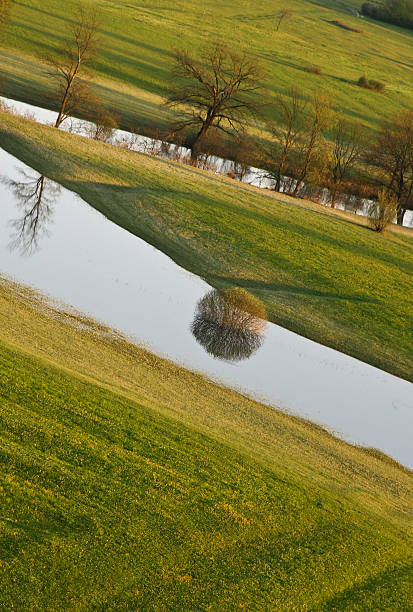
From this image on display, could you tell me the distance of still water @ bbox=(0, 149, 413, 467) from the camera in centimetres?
2344

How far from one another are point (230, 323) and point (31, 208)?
563 inches

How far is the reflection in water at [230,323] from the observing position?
85.8ft

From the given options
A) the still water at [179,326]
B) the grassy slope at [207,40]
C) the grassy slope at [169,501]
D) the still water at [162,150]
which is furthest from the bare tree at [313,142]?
the grassy slope at [169,501]

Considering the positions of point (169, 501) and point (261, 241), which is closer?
point (169, 501)

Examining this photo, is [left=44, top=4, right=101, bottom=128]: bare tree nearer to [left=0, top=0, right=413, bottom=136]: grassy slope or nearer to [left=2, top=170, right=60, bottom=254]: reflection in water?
[left=0, top=0, right=413, bottom=136]: grassy slope

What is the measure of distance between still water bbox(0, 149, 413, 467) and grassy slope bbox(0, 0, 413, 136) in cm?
3264

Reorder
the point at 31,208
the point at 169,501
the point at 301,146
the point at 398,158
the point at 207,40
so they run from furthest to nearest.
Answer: the point at 207,40, the point at 398,158, the point at 301,146, the point at 31,208, the point at 169,501

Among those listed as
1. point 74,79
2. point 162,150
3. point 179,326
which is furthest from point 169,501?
point 74,79

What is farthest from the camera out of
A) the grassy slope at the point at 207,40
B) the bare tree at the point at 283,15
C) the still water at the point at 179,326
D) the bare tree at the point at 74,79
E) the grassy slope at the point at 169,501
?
the bare tree at the point at 283,15

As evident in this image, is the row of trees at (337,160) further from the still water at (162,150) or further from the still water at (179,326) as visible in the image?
the still water at (179,326)

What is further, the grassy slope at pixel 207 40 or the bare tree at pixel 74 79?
the grassy slope at pixel 207 40

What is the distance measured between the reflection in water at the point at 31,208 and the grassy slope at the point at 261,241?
2.25 m

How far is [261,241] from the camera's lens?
40.3 m

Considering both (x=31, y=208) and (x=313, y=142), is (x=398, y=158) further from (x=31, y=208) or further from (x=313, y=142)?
(x=31, y=208)
